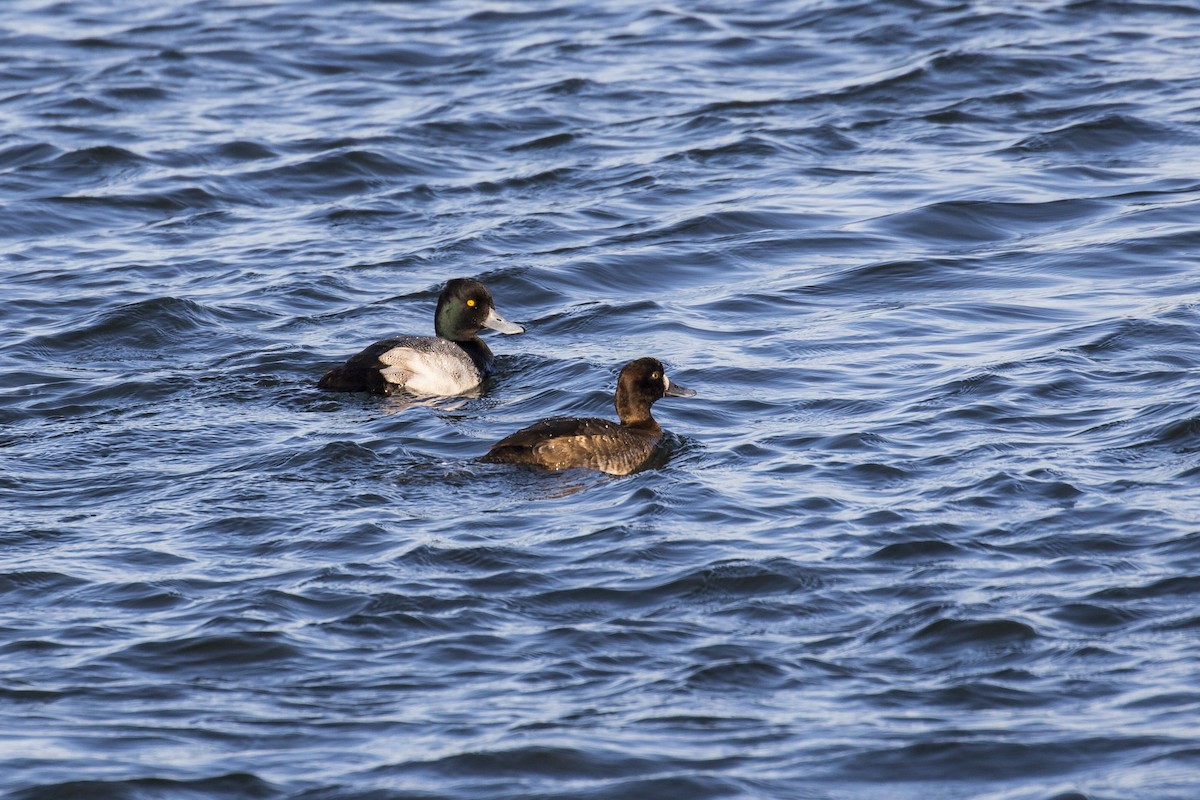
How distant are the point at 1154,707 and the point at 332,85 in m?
16.3

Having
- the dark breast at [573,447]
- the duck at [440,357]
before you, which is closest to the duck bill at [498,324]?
the duck at [440,357]

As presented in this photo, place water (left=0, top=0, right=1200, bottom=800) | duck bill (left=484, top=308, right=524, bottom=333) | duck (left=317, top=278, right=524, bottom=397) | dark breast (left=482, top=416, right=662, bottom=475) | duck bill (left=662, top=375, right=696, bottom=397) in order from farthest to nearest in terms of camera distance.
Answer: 1. duck bill (left=484, top=308, right=524, bottom=333)
2. duck (left=317, top=278, right=524, bottom=397)
3. duck bill (left=662, top=375, right=696, bottom=397)
4. dark breast (left=482, top=416, right=662, bottom=475)
5. water (left=0, top=0, right=1200, bottom=800)

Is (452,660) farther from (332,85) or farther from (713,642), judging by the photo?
Answer: (332,85)

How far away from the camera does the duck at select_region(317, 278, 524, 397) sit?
39.0ft

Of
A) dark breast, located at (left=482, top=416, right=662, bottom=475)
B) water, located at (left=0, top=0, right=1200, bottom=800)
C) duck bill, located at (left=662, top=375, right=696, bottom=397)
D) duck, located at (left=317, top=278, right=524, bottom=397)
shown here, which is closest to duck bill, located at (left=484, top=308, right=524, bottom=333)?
duck, located at (left=317, top=278, right=524, bottom=397)

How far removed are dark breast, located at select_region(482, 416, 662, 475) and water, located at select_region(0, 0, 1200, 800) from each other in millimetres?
156

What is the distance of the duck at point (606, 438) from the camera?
401 inches

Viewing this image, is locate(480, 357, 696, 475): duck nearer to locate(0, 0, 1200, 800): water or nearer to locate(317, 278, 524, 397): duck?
locate(0, 0, 1200, 800): water

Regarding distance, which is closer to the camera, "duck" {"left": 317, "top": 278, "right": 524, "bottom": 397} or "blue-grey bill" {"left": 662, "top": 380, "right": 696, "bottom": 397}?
"blue-grey bill" {"left": 662, "top": 380, "right": 696, "bottom": 397}

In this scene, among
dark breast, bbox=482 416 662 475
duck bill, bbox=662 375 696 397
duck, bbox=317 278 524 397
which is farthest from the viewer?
Result: duck, bbox=317 278 524 397

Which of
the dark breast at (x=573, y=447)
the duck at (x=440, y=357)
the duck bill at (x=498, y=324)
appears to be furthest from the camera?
the duck bill at (x=498, y=324)

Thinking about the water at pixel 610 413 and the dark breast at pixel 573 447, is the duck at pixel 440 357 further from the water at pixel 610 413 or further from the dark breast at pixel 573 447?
the dark breast at pixel 573 447

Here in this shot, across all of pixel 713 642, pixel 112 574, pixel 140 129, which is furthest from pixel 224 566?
pixel 140 129

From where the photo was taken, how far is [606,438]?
34.2ft
